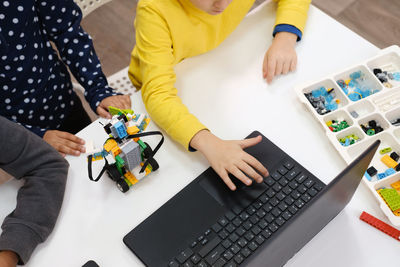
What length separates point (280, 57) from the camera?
845 millimetres

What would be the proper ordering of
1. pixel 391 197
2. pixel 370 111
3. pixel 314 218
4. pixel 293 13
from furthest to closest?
1. pixel 293 13
2. pixel 370 111
3. pixel 391 197
4. pixel 314 218

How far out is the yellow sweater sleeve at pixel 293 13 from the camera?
89cm

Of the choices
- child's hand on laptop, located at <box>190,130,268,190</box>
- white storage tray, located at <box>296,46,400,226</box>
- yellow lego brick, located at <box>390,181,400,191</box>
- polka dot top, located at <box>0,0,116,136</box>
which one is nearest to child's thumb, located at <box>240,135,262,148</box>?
child's hand on laptop, located at <box>190,130,268,190</box>

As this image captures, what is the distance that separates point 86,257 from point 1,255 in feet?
0.43

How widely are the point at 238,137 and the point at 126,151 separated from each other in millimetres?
235

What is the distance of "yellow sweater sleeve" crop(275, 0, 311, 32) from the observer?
89 cm

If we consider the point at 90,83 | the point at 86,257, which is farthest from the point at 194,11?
the point at 86,257

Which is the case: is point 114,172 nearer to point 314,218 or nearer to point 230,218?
point 230,218

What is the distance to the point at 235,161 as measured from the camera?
711 millimetres

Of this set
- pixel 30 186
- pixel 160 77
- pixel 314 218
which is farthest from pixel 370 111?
pixel 30 186

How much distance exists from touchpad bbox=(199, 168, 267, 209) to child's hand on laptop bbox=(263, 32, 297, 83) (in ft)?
0.85

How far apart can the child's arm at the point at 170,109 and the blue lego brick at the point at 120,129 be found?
13 cm

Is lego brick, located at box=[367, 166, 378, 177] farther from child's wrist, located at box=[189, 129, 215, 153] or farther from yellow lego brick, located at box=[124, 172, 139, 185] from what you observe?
yellow lego brick, located at box=[124, 172, 139, 185]

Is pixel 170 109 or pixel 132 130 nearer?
pixel 132 130
